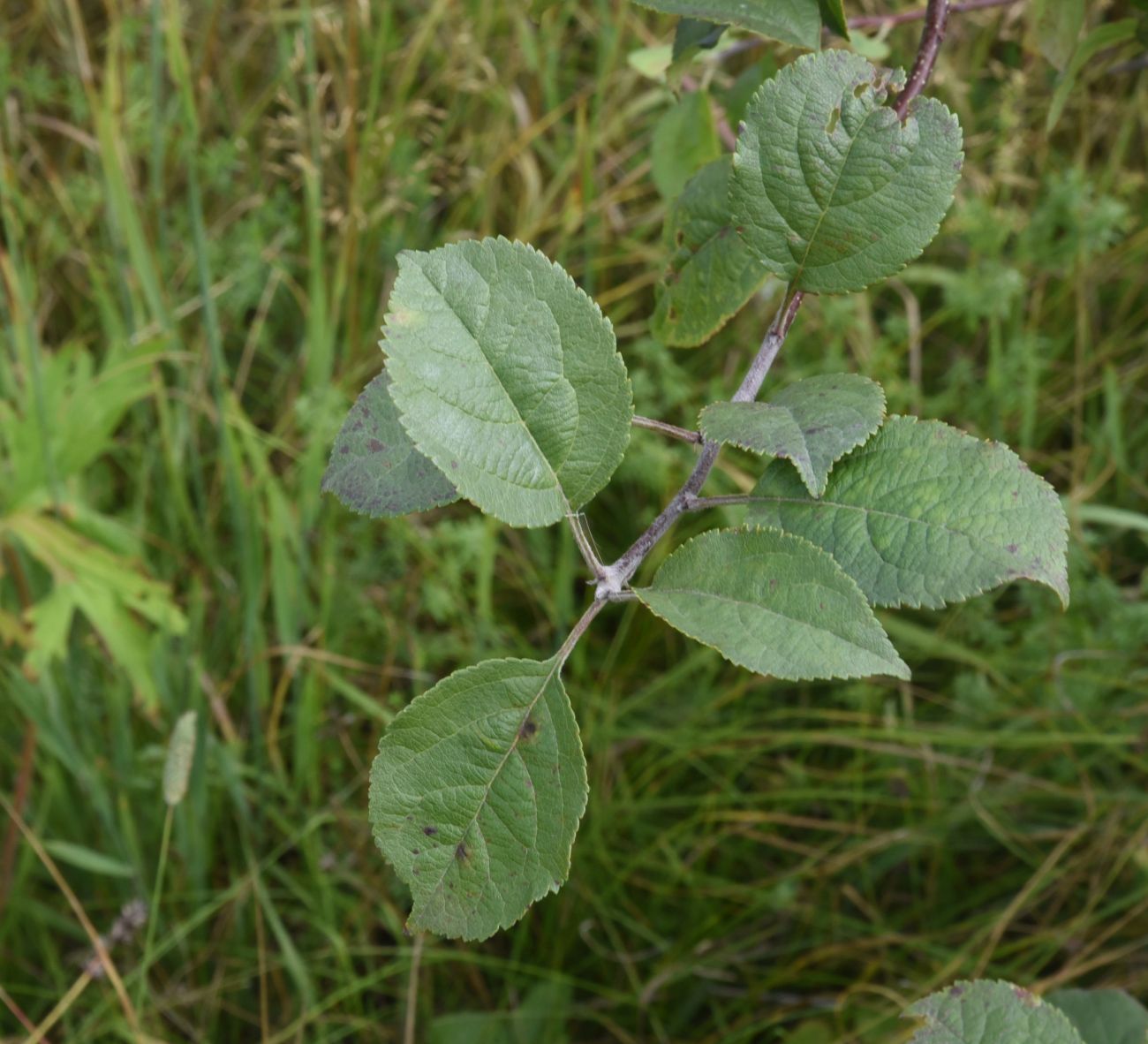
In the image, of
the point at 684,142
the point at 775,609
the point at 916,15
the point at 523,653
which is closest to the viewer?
the point at 775,609

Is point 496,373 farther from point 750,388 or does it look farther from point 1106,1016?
point 1106,1016

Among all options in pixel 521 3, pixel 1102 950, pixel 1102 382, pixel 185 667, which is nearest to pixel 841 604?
pixel 1102 950

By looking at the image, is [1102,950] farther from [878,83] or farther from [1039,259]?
[878,83]

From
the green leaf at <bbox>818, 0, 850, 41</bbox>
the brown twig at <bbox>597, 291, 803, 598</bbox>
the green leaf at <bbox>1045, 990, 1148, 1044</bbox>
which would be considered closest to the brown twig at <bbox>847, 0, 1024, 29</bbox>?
the green leaf at <bbox>818, 0, 850, 41</bbox>

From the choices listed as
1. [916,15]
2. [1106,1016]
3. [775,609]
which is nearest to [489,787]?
[775,609]

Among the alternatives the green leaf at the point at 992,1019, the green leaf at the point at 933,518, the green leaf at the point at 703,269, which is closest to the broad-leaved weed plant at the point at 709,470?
the green leaf at the point at 933,518

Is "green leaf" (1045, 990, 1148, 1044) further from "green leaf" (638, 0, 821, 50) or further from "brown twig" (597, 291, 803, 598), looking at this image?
"green leaf" (638, 0, 821, 50)

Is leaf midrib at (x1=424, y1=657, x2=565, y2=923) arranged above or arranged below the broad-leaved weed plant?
below
